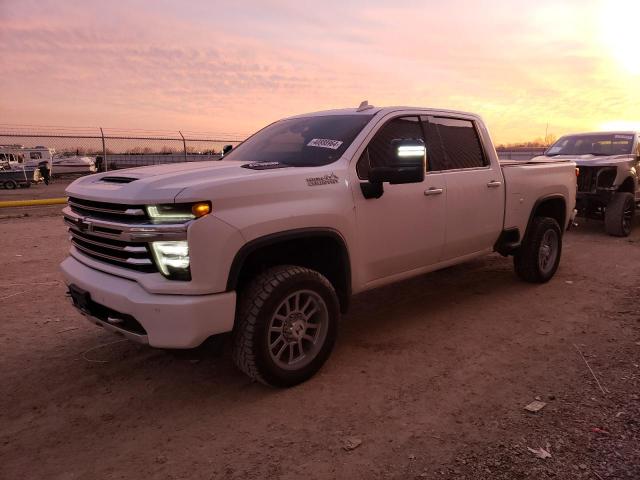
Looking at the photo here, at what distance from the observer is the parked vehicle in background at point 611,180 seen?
30.0 ft

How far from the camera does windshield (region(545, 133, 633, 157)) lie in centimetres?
1004

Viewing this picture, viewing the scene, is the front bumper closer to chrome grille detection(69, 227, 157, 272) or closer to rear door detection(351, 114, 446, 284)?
chrome grille detection(69, 227, 157, 272)

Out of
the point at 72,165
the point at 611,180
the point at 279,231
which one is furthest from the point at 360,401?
the point at 72,165

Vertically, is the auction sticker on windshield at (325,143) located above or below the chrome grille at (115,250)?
above

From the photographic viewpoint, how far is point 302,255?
147 inches

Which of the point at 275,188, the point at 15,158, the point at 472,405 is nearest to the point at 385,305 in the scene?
the point at 472,405

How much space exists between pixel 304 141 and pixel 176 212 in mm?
1661

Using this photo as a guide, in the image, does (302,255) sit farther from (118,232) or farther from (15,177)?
(15,177)

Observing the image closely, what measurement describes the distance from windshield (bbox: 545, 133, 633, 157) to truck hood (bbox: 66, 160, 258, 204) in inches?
358

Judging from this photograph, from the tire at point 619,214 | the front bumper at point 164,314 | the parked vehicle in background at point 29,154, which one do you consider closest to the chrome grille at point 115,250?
the front bumper at point 164,314

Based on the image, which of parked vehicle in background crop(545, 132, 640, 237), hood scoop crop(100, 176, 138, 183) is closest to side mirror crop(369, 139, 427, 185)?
hood scoop crop(100, 176, 138, 183)

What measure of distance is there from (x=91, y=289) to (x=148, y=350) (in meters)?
1.09

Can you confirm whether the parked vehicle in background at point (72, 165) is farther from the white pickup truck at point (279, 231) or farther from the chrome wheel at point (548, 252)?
the chrome wheel at point (548, 252)

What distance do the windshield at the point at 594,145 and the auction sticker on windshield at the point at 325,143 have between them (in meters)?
8.15
